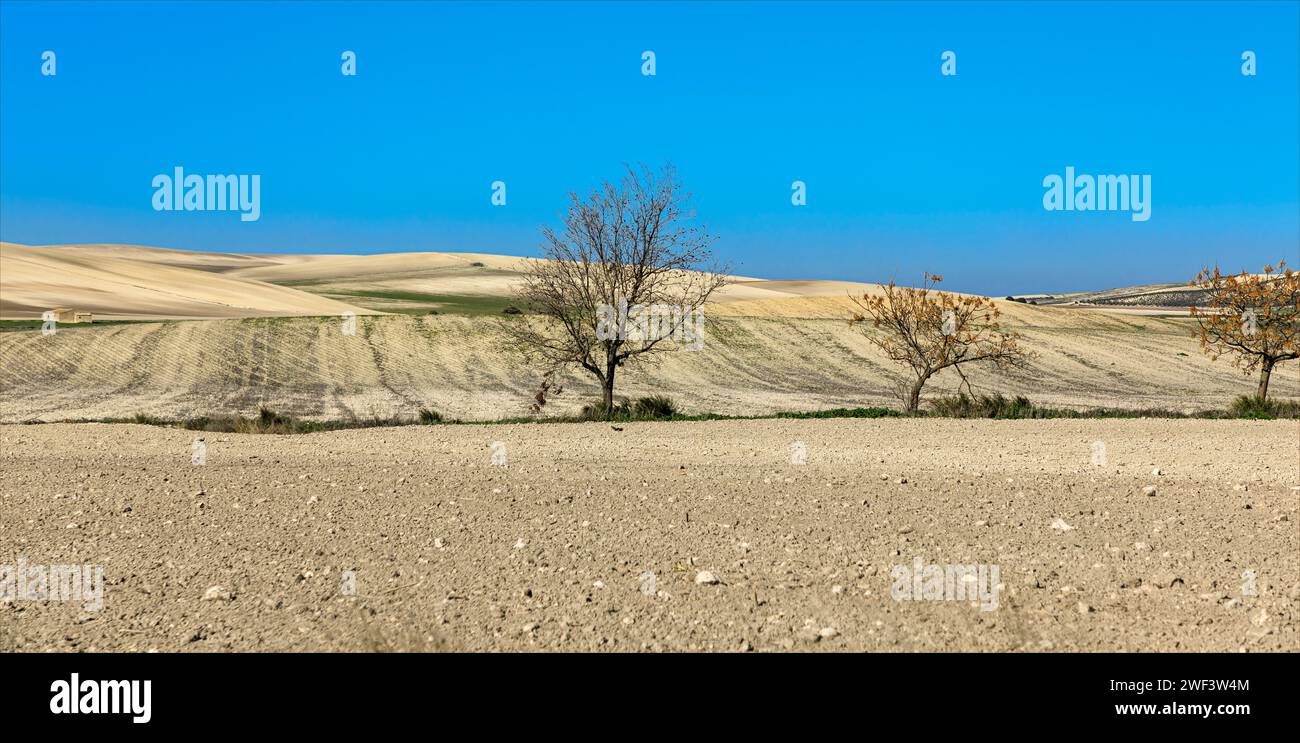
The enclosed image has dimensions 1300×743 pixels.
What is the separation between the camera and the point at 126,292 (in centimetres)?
7569

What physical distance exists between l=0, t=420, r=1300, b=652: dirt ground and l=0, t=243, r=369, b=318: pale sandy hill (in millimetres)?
54731

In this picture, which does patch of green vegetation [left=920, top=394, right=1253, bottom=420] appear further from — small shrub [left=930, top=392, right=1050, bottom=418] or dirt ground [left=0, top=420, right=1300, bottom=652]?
dirt ground [left=0, top=420, right=1300, bottom=652]

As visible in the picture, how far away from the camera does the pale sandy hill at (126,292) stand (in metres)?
64.8

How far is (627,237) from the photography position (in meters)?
22.5

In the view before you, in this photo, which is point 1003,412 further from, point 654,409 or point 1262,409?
point 654,409

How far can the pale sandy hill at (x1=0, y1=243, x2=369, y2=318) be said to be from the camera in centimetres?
6481

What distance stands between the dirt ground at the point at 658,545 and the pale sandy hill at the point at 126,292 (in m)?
54.7

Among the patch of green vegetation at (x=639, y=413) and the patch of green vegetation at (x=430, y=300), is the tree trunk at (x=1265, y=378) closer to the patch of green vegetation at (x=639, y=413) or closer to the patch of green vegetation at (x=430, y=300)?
the patch of green vegetation at (x=639, y=413)

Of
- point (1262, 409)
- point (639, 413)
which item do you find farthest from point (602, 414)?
point (1262, 409)
